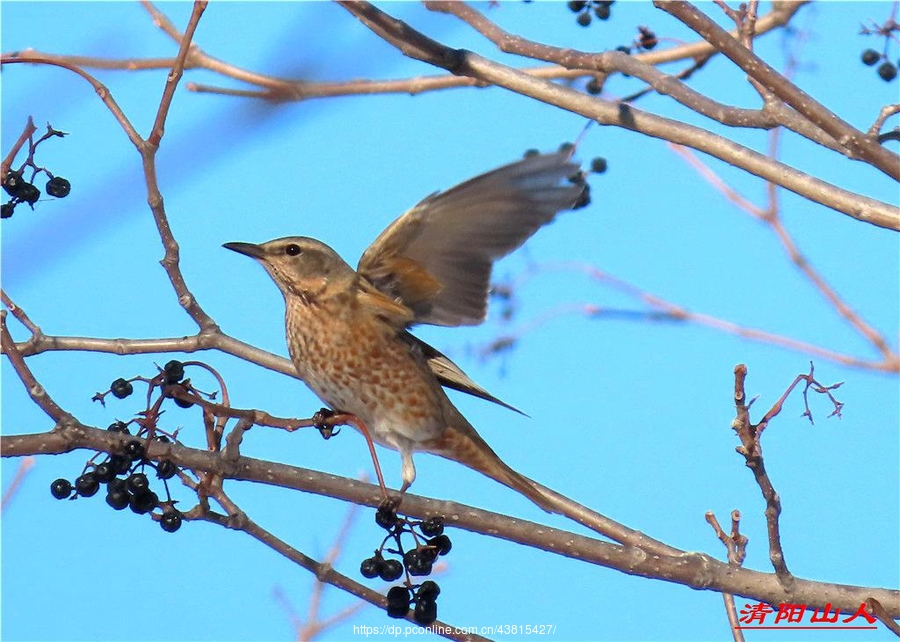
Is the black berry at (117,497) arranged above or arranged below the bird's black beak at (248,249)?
below

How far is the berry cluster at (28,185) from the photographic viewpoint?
3.48 meters

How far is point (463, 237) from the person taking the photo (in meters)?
4.96

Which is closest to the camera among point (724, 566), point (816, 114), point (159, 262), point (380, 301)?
point (816, 114)

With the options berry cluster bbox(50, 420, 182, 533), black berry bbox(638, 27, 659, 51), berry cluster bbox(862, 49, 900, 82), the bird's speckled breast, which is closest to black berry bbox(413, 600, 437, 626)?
berry cluster bbox(50, 420, 182, 533)

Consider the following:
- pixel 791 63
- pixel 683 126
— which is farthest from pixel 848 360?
pixel 683 126

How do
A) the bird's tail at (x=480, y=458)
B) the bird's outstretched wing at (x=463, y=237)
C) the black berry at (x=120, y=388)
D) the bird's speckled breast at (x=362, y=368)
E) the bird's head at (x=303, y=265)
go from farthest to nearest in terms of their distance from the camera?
the bird's head at (x=303, y=265) < the bird's speckled breast at (x=362, y=368) < the bird's outstretched wing at (x=463, y=237) < the bird's tail at (x=480, y=458) < the black berry at (x=120, y=388)

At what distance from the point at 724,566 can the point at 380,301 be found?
2.09 meters

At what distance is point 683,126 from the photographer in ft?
12.5

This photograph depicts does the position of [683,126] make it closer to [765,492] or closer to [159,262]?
[765,492]

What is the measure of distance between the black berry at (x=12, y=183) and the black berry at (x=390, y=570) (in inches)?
65.9

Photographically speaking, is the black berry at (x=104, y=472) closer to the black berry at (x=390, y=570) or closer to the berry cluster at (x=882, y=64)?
the black berry at (x=390, y=570)

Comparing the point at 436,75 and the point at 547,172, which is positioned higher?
the point at 436,75

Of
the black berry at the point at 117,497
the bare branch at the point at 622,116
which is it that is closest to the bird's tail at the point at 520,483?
the bare branch at the point at 622,116

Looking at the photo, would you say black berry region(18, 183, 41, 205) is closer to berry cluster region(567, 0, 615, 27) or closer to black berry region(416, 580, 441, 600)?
black berry region(416, 580, 441, 600)
